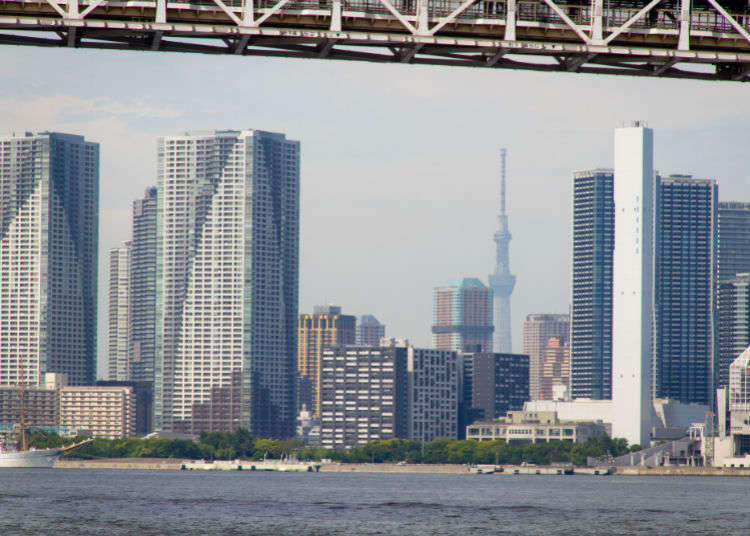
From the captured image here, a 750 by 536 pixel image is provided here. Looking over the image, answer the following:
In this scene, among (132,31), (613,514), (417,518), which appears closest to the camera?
(132,31)

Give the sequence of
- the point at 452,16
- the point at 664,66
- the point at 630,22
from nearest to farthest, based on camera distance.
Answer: the point at 452,16, the point at 630,22, the point at 664,66

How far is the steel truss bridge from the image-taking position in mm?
47688

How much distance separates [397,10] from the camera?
49.2m

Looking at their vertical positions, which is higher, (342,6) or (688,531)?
(342,6)

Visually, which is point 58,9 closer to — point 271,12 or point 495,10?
point 271,12

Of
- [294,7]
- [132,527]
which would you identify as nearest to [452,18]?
[294,7]

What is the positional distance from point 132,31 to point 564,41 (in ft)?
42.8

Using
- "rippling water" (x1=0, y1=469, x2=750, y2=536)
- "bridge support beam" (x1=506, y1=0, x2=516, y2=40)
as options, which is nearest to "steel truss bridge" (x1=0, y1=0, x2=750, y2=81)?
"bridge support beam" (x1=506, y1=0, x2=516, y2=40)

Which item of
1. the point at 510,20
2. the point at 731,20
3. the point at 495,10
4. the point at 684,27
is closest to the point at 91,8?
the point at 495,10

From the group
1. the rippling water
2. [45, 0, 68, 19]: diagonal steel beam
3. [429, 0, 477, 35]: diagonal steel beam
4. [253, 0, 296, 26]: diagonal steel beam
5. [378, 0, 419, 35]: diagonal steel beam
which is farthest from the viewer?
the rippling water

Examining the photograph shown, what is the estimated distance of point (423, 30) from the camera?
4862 cm

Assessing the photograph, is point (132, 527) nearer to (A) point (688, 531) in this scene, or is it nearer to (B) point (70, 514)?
(B) point (70, 514)

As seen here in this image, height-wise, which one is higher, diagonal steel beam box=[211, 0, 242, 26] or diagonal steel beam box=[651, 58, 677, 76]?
diagonal steel beam box=[211, 0, 242, 26]

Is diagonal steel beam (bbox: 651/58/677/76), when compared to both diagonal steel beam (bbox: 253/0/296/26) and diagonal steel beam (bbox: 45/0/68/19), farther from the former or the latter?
diagonal steel beam (bbox: 45/0/68/19)
